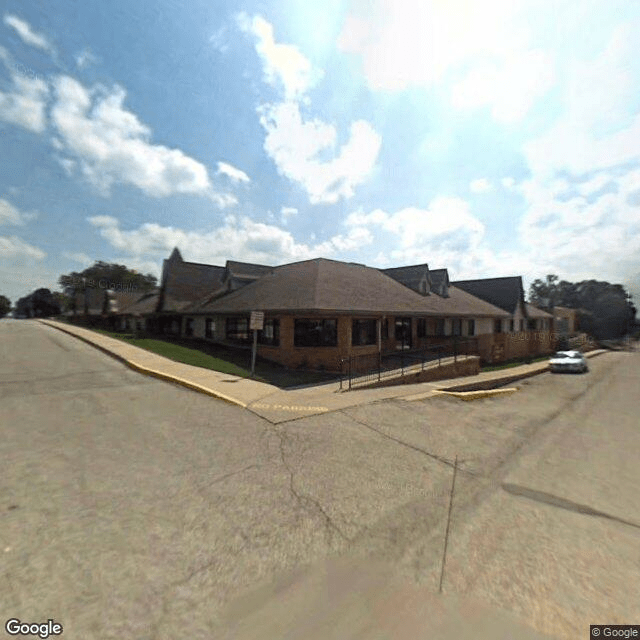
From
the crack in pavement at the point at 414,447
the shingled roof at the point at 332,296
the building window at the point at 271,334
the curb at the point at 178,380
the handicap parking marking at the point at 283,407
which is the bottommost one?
the crack in pavement at the point at 414,447

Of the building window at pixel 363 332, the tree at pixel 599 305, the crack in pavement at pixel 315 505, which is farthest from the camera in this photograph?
the tree at pixel 599 305

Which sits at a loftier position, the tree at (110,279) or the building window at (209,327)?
the tree at (110,279)

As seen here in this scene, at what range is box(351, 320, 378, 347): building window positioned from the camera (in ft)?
53.6

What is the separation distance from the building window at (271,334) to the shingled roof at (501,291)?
2516 cm

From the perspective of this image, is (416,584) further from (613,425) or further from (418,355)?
(418,355)

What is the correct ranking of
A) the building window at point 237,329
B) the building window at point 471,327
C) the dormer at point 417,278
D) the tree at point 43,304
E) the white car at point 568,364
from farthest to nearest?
the tree at point 43,304 < the building window at point 471,327 < the dormer at point 417,278 < the white car at point 568,364 < the building window at point 237,329

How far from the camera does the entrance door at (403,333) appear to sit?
65.9 ft

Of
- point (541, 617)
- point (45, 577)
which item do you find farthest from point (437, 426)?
point (45, 577)

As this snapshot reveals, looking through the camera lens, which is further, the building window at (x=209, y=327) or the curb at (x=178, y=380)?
the building window at (x=209, y=327)

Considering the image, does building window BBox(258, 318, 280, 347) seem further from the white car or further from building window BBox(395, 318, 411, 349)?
the white car

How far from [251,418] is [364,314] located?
29.2ft

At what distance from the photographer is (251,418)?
7809 mm

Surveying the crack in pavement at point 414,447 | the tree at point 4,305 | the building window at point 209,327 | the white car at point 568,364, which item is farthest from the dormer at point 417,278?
the tree at point 4,305

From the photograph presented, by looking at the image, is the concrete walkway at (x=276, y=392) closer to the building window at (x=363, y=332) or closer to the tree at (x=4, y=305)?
the building window at (x=363, y=332)
